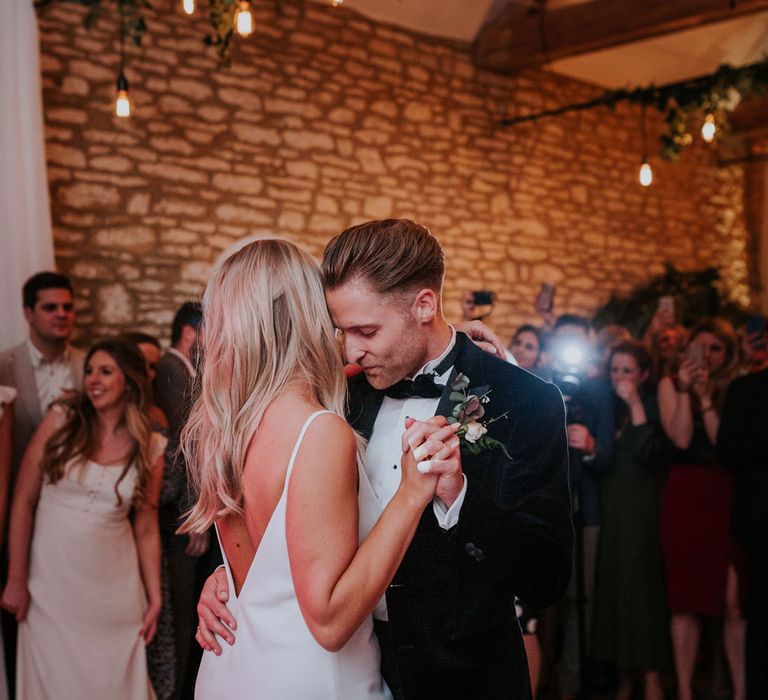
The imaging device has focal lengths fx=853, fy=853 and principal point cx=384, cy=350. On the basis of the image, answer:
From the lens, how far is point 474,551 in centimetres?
173

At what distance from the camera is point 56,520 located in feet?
11.4

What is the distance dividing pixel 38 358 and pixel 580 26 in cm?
507

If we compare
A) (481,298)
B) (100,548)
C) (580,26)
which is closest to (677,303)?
(580,26)

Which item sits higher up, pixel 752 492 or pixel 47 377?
pixel 47 377

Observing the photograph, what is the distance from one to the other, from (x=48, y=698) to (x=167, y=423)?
1278 millimetres

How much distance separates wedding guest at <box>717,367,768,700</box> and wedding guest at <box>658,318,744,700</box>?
37 cm

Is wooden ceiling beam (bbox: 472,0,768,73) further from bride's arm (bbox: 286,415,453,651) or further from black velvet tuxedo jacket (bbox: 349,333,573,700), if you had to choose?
bride's arm (bbox: 286,415,453,651)

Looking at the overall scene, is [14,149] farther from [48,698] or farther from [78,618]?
[48,698]

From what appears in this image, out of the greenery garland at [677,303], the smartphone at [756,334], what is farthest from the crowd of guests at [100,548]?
the greenery garland at [677,303]

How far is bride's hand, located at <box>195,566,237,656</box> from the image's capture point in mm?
1747

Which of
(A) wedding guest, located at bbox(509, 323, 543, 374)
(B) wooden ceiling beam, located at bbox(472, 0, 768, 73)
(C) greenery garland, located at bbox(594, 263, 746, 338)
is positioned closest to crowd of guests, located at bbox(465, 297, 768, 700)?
(A) wedding guest, located at bbox(509, 323, 543, 374)

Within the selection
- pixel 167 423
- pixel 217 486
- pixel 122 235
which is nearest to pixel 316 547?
pixel 217 486

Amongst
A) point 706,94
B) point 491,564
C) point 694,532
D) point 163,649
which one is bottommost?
point 163,649

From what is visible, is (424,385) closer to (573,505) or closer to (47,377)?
(573,505)
